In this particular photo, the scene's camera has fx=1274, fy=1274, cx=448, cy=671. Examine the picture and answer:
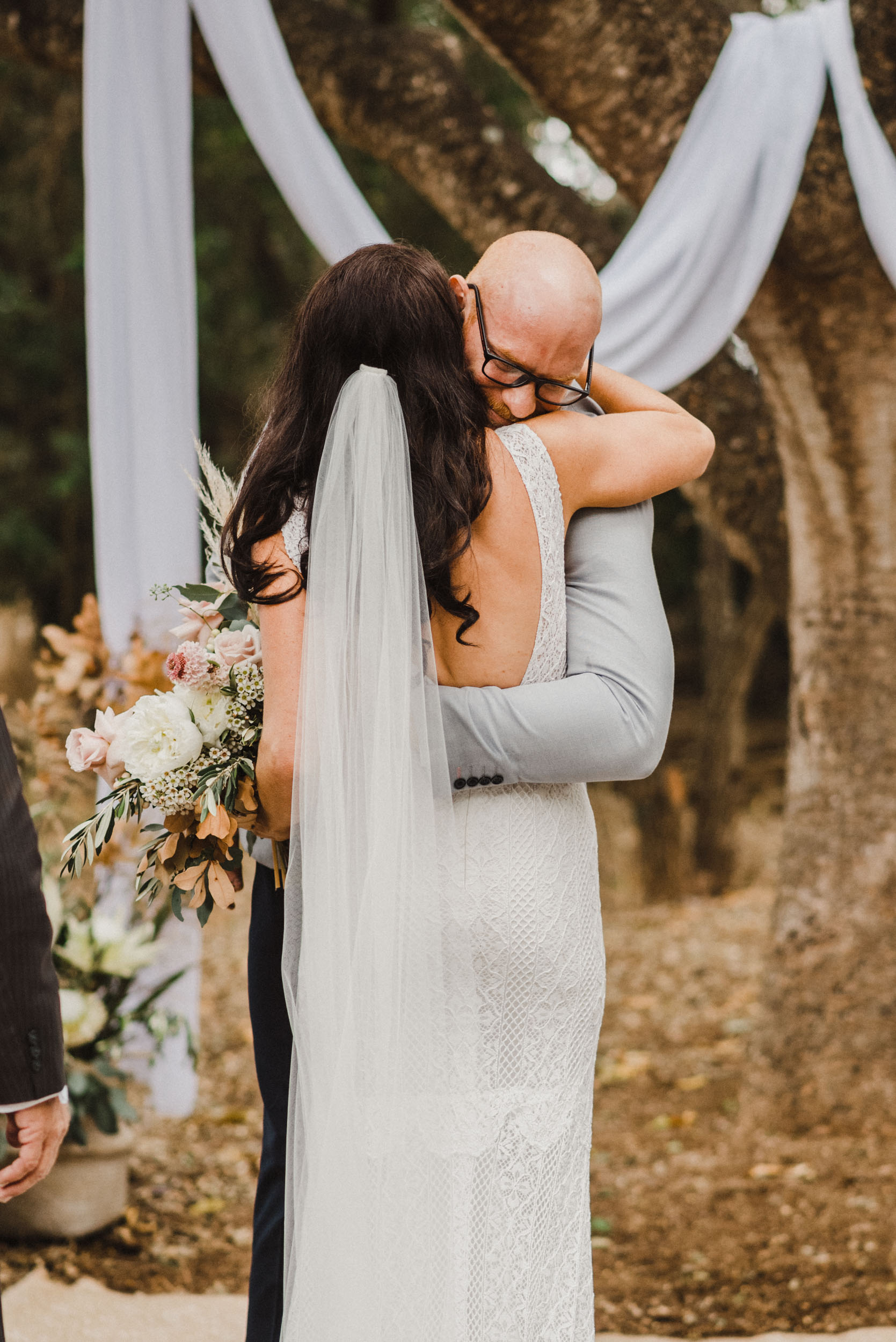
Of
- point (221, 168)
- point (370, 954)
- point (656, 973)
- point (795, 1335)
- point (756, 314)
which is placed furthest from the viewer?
point (221, 168)

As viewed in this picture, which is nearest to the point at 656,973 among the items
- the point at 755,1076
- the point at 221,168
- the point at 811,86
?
the point at 755,1076

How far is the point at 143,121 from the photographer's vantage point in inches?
130

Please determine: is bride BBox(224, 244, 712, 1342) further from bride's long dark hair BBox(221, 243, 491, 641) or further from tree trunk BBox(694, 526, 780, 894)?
tree trunk BBox(694, 526, 780, 894)

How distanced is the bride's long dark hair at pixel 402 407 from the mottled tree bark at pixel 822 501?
86.7 inches

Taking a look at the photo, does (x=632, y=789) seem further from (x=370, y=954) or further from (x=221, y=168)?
(x=370, y=954)

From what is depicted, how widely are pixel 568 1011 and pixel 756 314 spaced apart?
8.55 feet

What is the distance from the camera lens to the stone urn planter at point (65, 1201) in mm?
3193

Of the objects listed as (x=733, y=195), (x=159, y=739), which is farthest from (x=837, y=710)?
(x=159, y=739)

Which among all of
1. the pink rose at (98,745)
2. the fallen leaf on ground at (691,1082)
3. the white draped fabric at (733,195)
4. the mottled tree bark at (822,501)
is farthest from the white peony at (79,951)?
→ the fallen leaf on ground at (691,1082)

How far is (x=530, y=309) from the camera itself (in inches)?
68.7

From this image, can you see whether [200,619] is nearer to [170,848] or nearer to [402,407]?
[170,848]

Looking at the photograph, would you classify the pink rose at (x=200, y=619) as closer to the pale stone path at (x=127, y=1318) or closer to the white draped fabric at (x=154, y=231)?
the white draped fabric at (x=154, y=231)

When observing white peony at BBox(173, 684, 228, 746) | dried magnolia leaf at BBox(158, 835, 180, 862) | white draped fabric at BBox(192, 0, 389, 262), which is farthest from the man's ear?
white draped fabric at BBox(192, 0, 389, 262)

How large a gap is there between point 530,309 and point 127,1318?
236 centimetres
